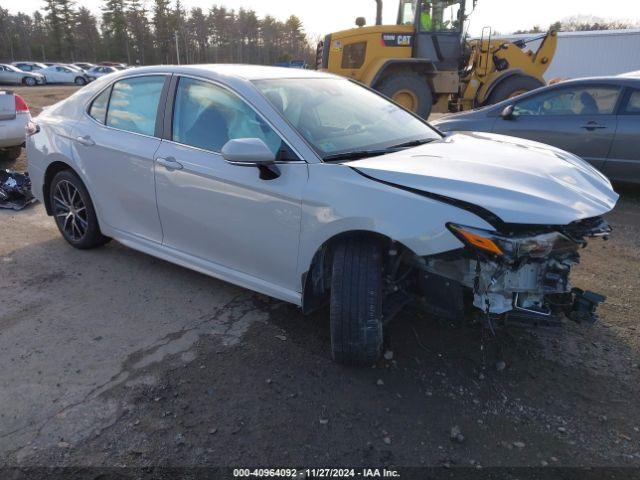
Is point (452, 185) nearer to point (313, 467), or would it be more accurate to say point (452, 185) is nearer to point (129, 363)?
point (313, 467)

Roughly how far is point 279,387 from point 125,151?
7.20ft

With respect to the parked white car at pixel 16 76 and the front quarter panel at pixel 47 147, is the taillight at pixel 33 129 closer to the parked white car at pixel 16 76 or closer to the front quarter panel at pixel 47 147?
the front quarter panel at pixel 47 147

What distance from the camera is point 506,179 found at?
258cm

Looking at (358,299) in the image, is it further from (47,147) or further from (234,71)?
(47,147)

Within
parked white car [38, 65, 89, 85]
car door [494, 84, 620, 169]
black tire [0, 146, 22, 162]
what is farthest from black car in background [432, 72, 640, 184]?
parked white car [38, 65, 89, 85]

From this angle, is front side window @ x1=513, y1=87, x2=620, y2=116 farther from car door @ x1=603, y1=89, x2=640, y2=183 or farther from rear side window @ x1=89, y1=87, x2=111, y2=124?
rear side window @ x1=89, y1=87, x2=111, y2=124

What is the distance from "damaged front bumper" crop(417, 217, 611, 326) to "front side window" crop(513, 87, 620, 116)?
4.11 m

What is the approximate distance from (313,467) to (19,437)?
4.60ft

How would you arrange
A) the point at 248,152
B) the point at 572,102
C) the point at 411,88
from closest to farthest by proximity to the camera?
1. the point at 248,152
2. the point at 572,102
3. the point at 411,88

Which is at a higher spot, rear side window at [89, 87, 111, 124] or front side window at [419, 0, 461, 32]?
front side window at [419, 0, 461, 32]

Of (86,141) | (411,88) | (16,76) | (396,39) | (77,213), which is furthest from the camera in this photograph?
(16,76)

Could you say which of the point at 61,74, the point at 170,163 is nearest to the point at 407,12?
the point at 170,163

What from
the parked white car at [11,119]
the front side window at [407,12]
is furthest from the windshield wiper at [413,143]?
the front side window at [407,12]

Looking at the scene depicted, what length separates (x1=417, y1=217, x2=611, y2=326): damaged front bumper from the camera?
2338 millimetres
